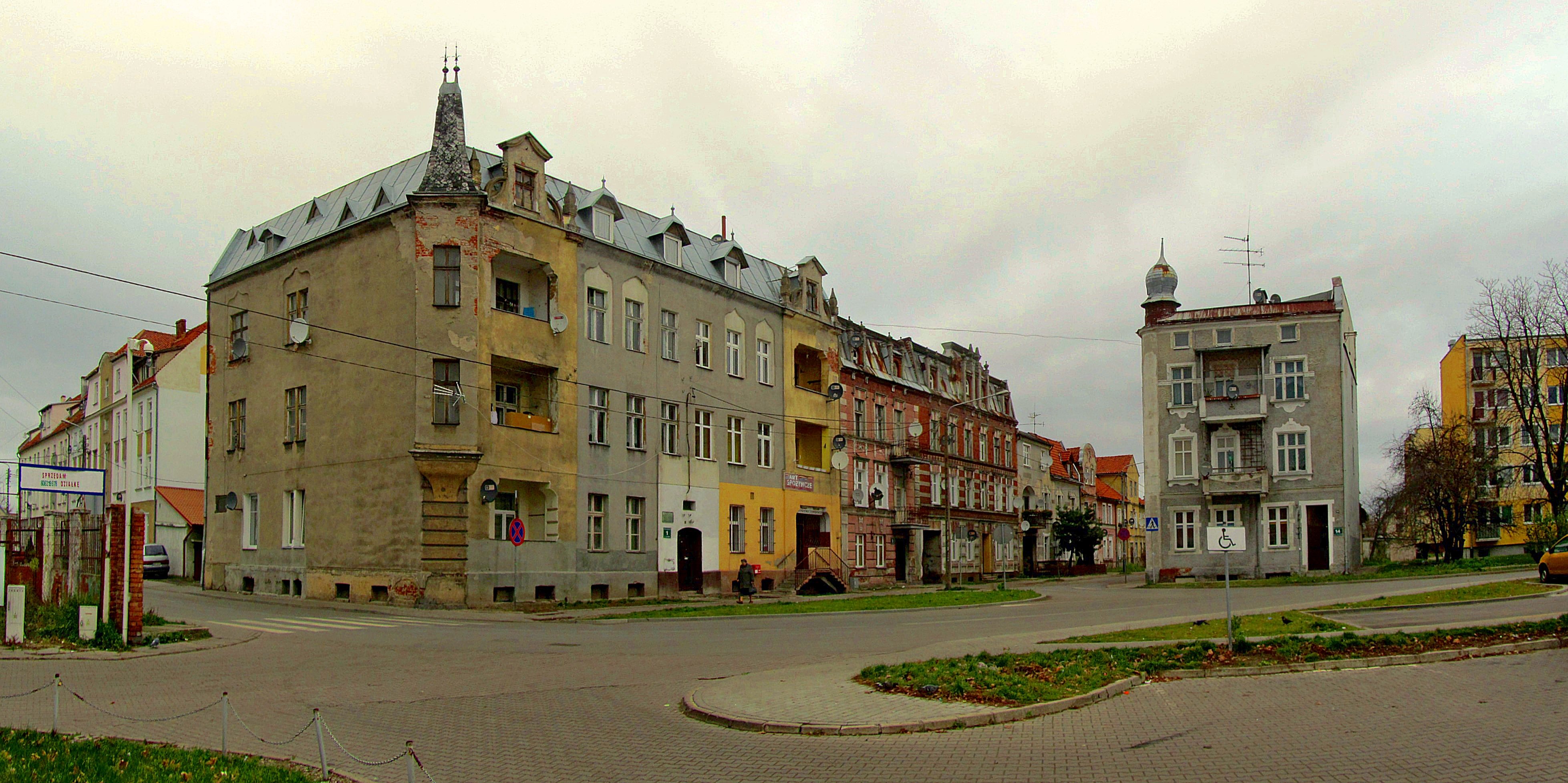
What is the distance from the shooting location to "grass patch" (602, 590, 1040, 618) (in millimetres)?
30453

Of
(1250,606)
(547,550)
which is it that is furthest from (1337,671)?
(547,550)

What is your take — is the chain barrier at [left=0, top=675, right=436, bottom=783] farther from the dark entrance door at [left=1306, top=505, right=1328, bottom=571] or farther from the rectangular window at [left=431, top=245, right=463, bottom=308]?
the dark entrance door at [left=1306, top=505, right=1328, bottom=571]

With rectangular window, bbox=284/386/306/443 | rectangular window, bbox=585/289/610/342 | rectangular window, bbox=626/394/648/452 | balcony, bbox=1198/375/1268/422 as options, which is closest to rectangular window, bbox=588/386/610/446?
rectangular window, bbox=626/394/648/452

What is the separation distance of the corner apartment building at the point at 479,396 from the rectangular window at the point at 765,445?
0.19 meters

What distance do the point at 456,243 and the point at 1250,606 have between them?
23230 millimetres

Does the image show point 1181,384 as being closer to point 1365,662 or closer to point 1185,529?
point 1185,529

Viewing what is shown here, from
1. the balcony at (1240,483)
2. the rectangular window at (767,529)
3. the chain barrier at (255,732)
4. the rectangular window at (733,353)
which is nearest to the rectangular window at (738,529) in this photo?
the rectangular window at (767,529)

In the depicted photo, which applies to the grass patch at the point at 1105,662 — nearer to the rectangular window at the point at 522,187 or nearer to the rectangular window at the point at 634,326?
the rectangular window at the point at 522,187

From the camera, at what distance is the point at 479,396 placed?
33156mm

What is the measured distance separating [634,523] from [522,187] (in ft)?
38.1

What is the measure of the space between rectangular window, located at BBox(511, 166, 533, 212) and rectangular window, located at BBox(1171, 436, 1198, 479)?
31.2 m

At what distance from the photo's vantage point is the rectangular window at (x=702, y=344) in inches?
1646

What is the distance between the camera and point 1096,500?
93562 mm

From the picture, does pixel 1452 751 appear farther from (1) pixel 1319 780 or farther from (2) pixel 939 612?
(2) pixel 939 612
